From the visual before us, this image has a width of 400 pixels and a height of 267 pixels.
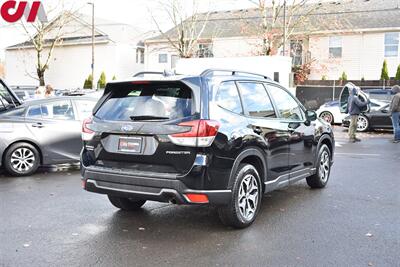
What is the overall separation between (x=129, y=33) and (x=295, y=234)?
122 ft

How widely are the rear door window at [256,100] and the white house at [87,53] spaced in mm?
32653

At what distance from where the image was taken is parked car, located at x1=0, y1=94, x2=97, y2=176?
8406 mm

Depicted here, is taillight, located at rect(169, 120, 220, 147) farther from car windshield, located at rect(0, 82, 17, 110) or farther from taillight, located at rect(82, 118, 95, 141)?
car windshield, located at rect(0, 82, 17, 110)

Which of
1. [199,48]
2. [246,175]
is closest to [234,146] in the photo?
[246,175]

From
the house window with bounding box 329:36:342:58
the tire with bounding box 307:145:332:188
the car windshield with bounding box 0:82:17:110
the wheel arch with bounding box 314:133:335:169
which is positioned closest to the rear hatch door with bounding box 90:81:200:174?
the wheel arch with bounding box 314:133:335:169

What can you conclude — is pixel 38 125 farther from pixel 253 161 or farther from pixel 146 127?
pixel 253 161

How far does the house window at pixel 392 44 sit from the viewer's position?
28484 mm

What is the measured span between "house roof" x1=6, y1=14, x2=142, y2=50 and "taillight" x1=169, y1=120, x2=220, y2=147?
34.3 m

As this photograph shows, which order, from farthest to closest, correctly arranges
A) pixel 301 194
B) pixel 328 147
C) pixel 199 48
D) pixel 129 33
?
pixel 129 33, pixel 199 48, pixel 328 147, pixel 301 194

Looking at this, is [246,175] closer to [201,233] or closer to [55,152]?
[201,233]

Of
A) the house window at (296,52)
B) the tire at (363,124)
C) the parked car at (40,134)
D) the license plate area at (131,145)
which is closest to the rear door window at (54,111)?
the parked car at (40,134)

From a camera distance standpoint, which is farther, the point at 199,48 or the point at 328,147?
the point at 199,48

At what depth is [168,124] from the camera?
15.7ft

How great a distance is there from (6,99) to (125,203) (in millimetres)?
4100
